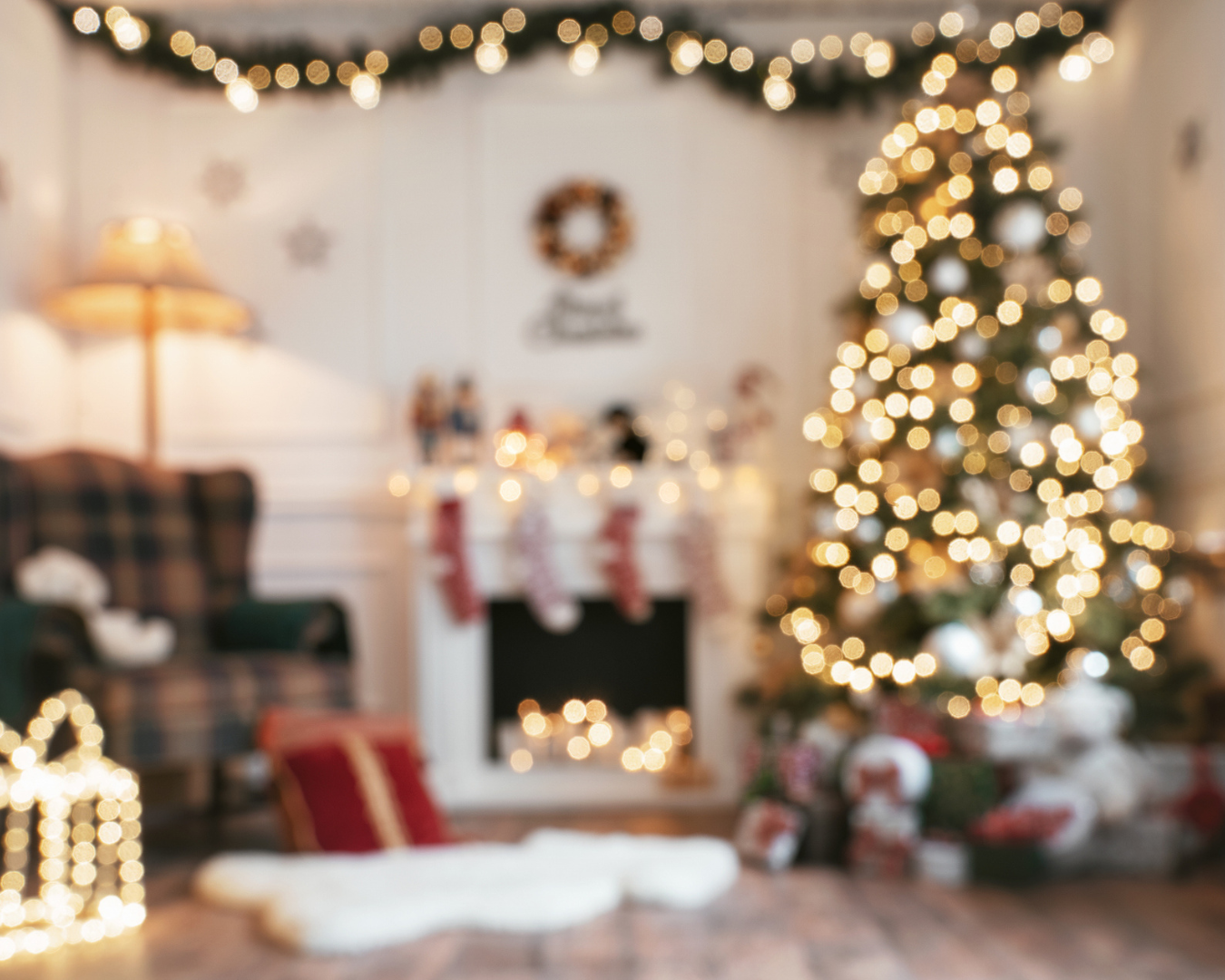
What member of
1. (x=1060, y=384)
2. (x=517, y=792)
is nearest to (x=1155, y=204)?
(x=1060, y=384)

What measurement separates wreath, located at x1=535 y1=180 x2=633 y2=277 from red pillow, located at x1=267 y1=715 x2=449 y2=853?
2.09 m

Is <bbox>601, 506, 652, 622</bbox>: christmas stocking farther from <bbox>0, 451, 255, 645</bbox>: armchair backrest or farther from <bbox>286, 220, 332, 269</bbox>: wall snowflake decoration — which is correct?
<bbox>286, 220, 332, 269</bbox>: wall snowflake decoration

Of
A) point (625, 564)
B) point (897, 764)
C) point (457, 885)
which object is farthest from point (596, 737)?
point (457, 885)

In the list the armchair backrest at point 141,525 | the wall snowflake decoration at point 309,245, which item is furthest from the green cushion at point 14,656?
the wall snowflake decoration at point 309,245

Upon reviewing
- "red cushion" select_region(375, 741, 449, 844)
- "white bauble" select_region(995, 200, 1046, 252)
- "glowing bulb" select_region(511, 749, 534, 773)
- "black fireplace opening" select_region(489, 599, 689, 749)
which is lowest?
"glowing bulb" select_region(511, 749, 534, 773)

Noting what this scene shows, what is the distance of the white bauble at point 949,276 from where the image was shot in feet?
11.9

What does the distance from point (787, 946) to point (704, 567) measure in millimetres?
1768

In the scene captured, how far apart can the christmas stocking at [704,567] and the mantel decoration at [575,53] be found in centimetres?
166

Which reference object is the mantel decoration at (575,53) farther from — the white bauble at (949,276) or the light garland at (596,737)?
the light garland at (596,737)

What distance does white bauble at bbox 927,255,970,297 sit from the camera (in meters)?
3.63

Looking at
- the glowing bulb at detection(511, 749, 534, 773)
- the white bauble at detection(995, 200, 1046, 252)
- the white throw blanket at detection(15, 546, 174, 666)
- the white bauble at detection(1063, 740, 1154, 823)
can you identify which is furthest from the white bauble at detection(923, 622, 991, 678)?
the white throw blanket at detection(15, 546, 174, 666)

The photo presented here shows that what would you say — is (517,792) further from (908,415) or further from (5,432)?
(5,432)

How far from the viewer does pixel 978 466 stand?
11.5 feet

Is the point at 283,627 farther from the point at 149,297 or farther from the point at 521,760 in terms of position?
the point at 149,297
